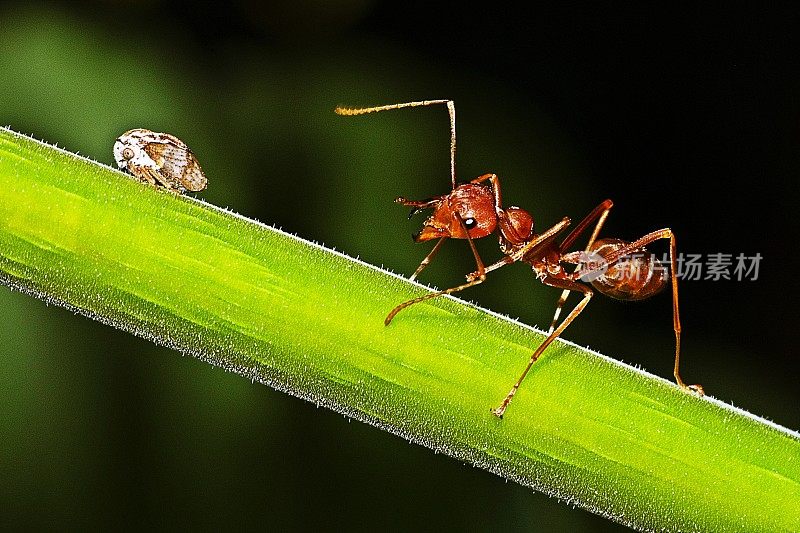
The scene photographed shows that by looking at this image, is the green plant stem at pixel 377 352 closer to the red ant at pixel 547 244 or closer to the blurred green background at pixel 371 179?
the red ant at pixel 547 244

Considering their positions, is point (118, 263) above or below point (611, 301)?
above

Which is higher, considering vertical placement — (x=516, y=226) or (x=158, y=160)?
(x=158, y=160)

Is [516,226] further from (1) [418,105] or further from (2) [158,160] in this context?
(2) [158,160]

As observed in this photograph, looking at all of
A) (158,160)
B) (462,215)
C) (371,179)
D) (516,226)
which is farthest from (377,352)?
(371,179)

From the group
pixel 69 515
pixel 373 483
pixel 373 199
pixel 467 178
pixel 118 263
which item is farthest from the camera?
pixel 467 178

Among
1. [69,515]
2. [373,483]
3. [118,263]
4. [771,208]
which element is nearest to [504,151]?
[771,208]

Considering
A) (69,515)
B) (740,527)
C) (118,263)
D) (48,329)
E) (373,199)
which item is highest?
(118,263)

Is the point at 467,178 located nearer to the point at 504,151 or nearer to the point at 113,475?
the point at 504,151

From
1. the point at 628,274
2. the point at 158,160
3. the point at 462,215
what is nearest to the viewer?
the point at 158,160
